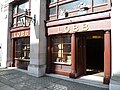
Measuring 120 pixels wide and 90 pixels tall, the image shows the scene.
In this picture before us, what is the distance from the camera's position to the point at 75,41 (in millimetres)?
8258

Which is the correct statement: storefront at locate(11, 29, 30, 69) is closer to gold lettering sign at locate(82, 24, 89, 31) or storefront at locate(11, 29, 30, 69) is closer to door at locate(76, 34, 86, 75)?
door at locate(76, 34, 86, 75)

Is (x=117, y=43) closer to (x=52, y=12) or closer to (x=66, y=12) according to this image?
(x=66, y=12)

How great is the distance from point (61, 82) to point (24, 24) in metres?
5.00

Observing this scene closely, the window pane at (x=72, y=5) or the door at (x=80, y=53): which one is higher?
the window pane at (x=72, y=5)

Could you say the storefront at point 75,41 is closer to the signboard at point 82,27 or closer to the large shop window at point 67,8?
the signboard at point 82,27

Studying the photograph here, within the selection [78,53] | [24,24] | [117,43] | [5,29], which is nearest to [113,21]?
[117,43]

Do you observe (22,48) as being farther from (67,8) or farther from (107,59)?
(107,59)

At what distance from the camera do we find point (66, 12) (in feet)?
28.8

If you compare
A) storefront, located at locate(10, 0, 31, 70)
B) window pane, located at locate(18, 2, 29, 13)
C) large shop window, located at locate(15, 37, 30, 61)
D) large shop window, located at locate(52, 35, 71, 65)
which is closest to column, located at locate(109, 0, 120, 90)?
large shop window, located at locate(52, 35, 71, 65)

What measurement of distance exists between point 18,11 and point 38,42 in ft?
14.9

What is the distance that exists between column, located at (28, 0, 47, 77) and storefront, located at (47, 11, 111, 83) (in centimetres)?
38

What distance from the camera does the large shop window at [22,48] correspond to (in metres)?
11.2

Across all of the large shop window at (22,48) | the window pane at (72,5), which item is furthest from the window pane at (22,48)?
the window pane at (72,5)

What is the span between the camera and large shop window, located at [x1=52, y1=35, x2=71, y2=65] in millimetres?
8797
